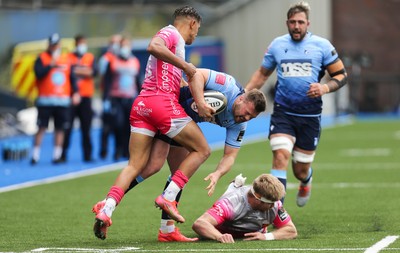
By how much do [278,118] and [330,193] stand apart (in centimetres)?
Result: 319

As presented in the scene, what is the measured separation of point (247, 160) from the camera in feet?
73.7

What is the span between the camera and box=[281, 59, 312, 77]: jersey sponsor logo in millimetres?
13164

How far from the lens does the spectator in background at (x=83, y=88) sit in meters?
22.5

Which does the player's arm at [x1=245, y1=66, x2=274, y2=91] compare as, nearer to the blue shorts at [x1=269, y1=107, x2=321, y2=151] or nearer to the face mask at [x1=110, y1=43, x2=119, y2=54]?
the blue shorts at [x1=269, y1=107, x2=321, y2=151]

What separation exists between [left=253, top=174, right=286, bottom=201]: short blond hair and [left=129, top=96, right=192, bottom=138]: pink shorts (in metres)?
0.91

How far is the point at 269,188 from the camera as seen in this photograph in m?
10.7

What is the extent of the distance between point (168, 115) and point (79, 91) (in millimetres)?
11669

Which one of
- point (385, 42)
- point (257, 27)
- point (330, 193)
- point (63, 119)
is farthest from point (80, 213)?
point (385, 42)

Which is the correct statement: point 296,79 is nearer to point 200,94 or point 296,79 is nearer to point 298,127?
point 298,127

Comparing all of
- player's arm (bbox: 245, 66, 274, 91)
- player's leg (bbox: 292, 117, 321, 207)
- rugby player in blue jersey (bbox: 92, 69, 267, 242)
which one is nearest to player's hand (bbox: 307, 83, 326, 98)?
player's leg (bbox: 292, 117, 321, 207)

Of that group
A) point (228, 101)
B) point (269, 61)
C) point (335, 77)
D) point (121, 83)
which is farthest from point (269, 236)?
point (121, 83)

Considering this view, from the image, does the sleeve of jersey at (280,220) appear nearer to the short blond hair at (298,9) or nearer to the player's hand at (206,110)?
the player's hand at (206,110)

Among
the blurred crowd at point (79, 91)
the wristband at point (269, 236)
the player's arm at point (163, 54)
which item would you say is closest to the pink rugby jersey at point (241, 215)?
the wristband at point (269, 236)

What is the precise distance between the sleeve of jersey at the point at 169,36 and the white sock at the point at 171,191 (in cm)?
126
